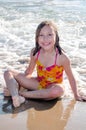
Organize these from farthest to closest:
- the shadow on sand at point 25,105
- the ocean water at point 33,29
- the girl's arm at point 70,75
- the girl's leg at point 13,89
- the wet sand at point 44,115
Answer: the ocean water at point 33,29 → the girl's arm at point 70,75 → the girl's leg at point 13,89 → the shadow on sand at point 25,105 → the wet sand at point 44,115

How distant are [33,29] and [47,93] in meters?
4.31

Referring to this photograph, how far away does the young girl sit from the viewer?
4.37m

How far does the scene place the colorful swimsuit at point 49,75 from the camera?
4547mm

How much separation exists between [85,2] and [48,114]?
8941 millimetres

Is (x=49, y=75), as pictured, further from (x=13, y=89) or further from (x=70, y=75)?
(x=13, y=89)

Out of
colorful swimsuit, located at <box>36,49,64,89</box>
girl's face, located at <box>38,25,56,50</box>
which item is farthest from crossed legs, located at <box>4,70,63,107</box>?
girl's face, located at <box>38,25,56,50</box>

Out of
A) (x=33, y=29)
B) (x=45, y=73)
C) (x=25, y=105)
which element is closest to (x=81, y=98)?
(x=45, y=73)

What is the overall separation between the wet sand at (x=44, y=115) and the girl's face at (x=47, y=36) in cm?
71

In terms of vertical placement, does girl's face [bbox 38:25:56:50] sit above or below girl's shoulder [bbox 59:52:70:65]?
above

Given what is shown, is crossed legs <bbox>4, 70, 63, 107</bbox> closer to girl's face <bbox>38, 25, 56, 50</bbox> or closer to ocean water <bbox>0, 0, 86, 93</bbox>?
ocean water <bbox>0, 0, 86, 93</bbox>

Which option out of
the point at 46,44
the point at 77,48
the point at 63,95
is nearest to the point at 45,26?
the point at 46,44

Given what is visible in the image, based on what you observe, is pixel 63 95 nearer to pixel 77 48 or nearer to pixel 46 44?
pixel 46 44

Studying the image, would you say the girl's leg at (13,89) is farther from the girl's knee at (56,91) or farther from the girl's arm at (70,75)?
the girl's arm at (70,75)

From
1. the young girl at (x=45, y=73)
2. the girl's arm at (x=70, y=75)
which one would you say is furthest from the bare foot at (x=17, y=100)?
the girl's arm at (x=70, y=75)
